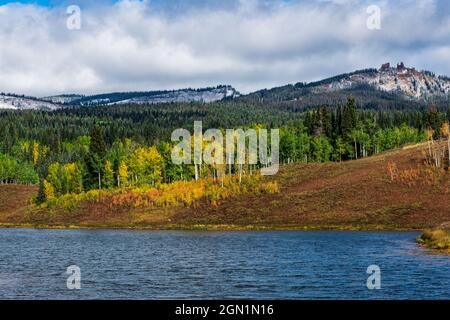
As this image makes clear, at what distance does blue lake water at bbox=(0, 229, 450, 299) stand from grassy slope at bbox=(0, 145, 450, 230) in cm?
2114

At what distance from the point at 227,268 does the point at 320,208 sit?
62704mm

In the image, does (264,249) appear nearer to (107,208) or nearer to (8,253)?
Result: (8,253)

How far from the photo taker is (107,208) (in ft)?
433

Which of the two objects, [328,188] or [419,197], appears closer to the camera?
[419,197]

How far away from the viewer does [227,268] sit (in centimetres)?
5328

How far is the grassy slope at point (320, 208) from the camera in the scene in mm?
105188

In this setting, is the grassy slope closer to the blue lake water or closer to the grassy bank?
the blue lake water

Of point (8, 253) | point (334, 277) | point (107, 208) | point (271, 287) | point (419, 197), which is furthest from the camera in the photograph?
point (107, 208)

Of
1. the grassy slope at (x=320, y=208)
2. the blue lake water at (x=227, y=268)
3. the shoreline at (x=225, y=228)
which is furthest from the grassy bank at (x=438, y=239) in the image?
the grassy slope at (x=320, y=208)

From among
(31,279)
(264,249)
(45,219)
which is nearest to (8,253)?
(31,279)

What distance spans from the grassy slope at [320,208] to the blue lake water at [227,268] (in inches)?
832

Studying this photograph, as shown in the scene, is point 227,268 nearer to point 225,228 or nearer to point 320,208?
point 225,228
